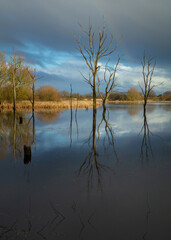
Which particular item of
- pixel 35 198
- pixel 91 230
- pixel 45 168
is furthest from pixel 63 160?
pixel 91 230

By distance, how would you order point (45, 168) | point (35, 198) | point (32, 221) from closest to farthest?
point (32, 221), point (35, 198), point (45, 168)

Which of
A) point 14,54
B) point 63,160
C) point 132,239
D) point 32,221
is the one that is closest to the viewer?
point 132,239

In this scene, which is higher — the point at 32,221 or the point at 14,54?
the point at 14,54

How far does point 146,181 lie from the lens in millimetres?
3523

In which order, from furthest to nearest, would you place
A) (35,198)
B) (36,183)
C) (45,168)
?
1. (45,168)
2. (36,183)
3. (35,198)

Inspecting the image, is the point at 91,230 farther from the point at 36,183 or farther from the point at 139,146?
the point at 139,146

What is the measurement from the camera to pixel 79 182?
3.47 meters

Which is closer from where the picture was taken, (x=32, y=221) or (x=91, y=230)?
(x=91, y=230)

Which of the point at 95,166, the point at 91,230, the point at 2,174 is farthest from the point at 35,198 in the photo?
the point at 95,166

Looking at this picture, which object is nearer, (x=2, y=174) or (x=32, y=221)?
(x=32, y=221)

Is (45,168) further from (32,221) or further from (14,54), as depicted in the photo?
(14,54)

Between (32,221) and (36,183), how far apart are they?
3.81 ft

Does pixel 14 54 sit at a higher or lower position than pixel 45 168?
higher

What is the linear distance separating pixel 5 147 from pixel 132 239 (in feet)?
17.5
